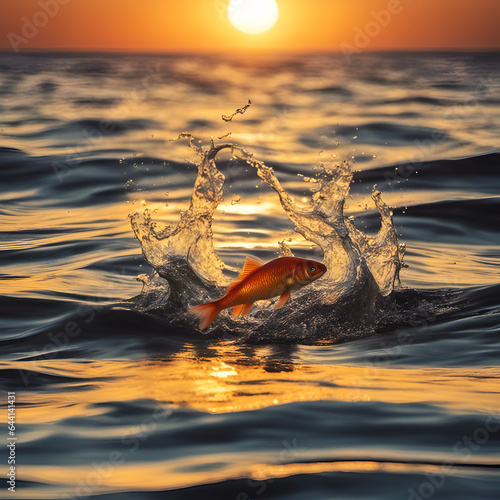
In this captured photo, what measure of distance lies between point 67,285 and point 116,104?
2154cm

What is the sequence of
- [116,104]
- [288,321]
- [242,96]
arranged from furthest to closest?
[242,96] < [116,104] < [288,321]

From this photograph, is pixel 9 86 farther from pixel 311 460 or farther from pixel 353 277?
pixel 311 460

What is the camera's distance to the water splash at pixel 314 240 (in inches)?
276

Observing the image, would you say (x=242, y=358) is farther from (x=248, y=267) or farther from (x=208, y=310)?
(x=248, y=267)

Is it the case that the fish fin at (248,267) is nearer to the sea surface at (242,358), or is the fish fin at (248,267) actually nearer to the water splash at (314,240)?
the sea surface at (242,358)

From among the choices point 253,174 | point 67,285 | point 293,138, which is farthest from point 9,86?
point 67,285

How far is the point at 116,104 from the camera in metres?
28.9

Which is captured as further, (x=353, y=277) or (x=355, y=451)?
(x=353, y=277)

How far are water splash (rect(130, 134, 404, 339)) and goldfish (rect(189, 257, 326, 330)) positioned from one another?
1621 mm

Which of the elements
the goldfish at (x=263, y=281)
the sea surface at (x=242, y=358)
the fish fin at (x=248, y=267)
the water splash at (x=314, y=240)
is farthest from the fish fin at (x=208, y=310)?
the water splash at (x=314, y=240)

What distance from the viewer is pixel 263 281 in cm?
515

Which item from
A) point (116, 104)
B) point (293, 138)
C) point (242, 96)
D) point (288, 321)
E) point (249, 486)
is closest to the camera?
point (249, 486)

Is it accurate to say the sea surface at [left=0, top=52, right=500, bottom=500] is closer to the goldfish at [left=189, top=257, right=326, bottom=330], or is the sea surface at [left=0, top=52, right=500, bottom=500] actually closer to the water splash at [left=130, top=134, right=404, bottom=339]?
the water splash at [left=130, top=134, right=404, bottom=339]

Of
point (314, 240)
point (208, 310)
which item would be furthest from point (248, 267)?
point (314, 240)
